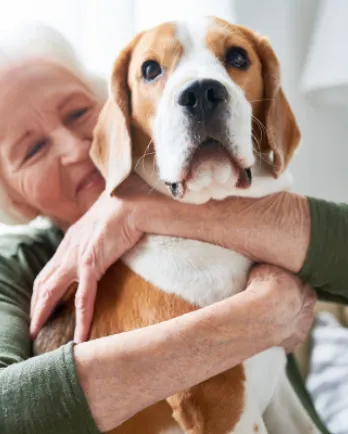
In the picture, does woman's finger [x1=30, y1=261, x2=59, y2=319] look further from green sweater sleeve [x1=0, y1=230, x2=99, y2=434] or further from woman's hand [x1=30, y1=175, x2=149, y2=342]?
green sweater sleeve [x1=0, y1=230, x2=99, y2=434]

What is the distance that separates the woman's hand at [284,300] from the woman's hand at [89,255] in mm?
314

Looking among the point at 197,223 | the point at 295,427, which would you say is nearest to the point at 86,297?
the point at 197,223

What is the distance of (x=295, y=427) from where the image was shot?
143 cm

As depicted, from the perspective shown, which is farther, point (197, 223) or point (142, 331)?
point (197, 223)

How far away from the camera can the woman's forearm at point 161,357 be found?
101cm

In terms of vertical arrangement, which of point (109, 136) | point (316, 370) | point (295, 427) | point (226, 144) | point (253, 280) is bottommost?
point (316, 370)

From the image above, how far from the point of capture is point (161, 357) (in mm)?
1030

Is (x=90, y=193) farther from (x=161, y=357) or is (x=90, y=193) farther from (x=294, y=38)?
(x=294, y=38)

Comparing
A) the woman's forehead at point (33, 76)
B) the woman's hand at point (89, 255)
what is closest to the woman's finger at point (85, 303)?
the woman's hand at point (89, 255)

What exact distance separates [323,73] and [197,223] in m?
1.20

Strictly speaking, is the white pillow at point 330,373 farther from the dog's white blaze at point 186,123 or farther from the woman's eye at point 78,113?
the woman's eye at point 78,113

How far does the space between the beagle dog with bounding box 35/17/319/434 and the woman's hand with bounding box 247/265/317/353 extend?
0.05 m

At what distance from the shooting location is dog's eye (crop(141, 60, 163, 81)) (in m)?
1.21

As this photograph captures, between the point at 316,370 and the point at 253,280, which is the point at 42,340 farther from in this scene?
the point at 316,370
